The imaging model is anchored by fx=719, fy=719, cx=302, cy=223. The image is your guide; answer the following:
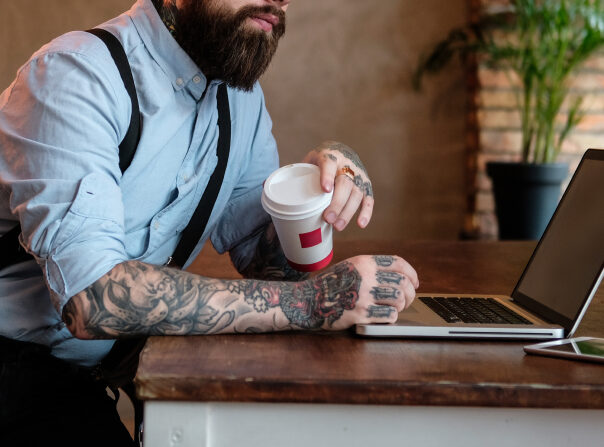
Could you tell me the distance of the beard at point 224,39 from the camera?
1.28 meters

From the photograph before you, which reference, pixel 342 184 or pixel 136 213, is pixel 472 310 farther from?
pixel 136 213

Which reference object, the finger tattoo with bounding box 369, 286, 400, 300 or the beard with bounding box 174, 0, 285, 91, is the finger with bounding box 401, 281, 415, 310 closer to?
the finger tattoo with bounding box 369, 286, 400, 300

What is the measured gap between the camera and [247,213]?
4.85 ft

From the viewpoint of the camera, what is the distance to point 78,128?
1.04 m

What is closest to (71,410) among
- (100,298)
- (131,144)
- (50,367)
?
(50,367)

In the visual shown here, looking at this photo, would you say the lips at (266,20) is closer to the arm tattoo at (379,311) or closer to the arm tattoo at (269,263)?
the arm tattoo at (269,263)

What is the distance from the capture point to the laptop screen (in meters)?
0.97

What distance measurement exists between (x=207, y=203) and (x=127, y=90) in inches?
10.3

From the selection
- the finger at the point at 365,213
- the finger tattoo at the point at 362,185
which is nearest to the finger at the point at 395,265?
the finger at the point at 365,213

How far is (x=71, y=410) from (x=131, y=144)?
0.44 metres

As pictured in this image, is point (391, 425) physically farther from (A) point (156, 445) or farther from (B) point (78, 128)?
(B) point (78, 128)

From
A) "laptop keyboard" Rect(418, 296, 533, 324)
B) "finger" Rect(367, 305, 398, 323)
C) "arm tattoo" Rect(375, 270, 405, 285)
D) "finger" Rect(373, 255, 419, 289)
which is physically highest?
"finger" Rect(373, 255, 419, 289)

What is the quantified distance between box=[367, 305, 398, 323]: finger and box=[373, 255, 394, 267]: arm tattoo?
0.23ft

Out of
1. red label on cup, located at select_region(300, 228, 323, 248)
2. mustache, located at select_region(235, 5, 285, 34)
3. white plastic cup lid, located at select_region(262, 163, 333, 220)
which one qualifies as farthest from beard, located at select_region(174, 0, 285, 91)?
A: red label on cup, located at select_region(300, 228, 323, 248)
